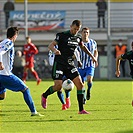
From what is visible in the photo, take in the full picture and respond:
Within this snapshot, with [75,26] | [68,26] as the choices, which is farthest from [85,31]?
[68,26]

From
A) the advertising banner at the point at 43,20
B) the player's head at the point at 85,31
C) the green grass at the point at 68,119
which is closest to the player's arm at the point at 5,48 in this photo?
the green grass at the point at 68,119

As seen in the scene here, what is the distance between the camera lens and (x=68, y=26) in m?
37.6

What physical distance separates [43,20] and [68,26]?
196cm

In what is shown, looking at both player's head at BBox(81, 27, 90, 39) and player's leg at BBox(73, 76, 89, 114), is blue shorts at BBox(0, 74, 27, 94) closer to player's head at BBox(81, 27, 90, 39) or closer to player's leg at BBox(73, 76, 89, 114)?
player's leg at BBox(73, 76, 89, 114)

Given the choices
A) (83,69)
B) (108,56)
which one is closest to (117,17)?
(108,56)

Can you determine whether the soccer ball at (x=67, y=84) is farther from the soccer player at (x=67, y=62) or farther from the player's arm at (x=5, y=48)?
the player's arm at (x=5, y=48)

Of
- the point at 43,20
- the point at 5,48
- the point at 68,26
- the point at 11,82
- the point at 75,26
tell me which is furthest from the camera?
the point at 68,26

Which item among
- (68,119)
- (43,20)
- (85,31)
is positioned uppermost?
(43,20)

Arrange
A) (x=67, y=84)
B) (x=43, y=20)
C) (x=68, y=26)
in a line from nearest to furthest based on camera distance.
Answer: (x=67, y=84), (x=43, y=20), (x=68, y=26)

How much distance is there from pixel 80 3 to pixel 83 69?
22.7m

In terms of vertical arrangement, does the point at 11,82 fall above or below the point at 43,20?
below

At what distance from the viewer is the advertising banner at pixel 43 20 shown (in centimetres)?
3641

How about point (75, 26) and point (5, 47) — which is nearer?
point (5, 47)

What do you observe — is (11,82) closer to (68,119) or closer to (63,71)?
(68,119)
